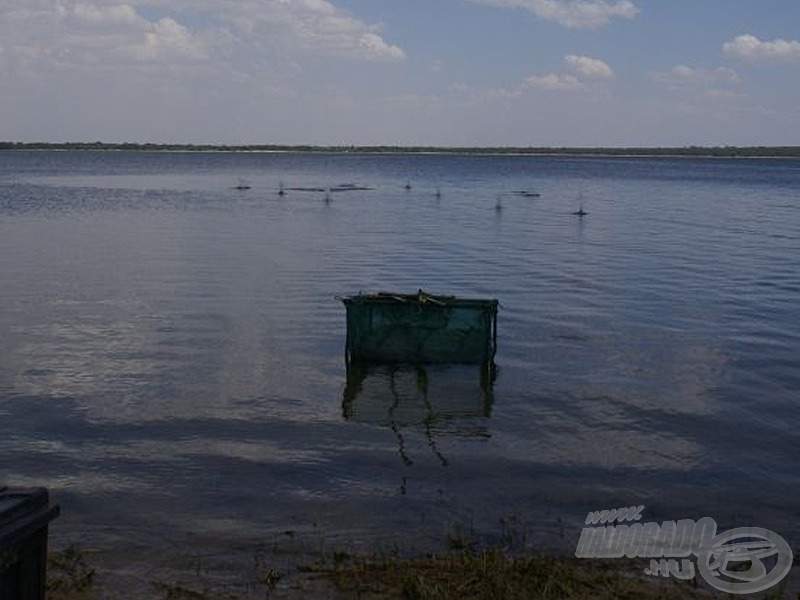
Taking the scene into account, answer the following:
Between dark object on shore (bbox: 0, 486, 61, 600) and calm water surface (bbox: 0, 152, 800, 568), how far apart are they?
3.58m

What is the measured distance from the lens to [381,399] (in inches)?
616

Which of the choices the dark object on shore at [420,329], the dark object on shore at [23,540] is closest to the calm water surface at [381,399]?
the dark object on shore at [420,329]

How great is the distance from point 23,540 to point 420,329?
1105cm

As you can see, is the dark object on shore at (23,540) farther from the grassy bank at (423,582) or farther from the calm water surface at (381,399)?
the calm water surface at (381,399)

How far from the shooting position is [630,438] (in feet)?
45.7

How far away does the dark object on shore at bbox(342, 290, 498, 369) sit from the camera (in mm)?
16469

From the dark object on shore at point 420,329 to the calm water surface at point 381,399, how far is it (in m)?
0.44

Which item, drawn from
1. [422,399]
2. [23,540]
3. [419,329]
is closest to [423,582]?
[23,540]

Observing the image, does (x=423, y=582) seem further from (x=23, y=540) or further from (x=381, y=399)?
(x=381, y=399)

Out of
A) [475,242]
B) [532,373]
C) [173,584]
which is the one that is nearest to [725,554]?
[173,584]

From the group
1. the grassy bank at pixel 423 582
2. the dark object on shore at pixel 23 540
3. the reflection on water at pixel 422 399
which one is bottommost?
the grassy bank at pixel 423 582

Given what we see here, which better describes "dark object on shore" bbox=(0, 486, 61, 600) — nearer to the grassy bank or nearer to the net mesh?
the grassy bank

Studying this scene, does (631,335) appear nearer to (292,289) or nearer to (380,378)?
(380,378)

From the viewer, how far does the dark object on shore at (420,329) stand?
16.5 meters
